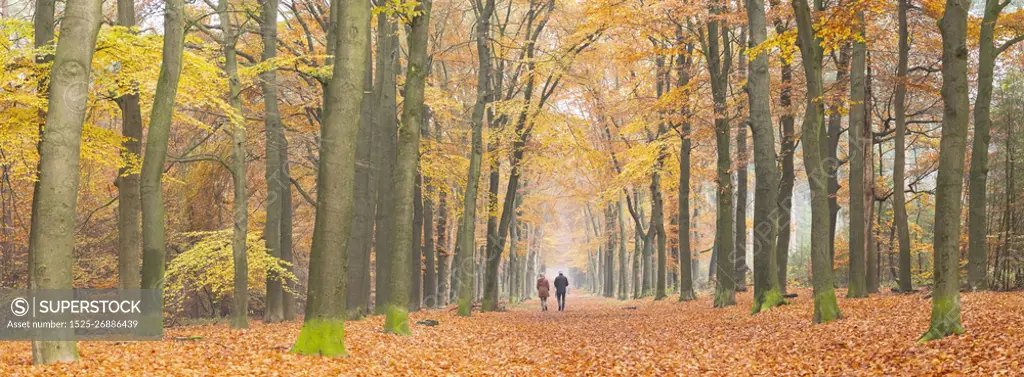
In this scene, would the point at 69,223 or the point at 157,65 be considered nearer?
the point at 69,223

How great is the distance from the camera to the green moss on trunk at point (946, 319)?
8.66m

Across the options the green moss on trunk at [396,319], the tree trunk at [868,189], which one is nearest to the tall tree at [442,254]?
the green moss on trunk at [396,319]

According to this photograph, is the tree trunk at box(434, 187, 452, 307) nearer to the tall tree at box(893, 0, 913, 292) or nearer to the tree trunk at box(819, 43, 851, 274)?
the tree trunk at box(819, 43, 851, 274)

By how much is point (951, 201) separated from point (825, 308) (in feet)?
12.9

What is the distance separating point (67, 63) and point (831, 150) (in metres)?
18.2

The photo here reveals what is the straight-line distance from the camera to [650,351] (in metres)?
11.3

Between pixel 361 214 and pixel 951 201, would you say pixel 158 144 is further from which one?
pixel 951 201

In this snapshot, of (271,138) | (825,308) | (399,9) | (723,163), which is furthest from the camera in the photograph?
(723,163)

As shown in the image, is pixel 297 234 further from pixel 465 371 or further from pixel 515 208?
pixel 465 371

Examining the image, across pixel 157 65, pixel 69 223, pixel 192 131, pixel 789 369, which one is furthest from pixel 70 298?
pixel 192 131

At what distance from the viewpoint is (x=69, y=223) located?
7.29 metres

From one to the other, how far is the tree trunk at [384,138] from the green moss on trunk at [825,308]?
959 centimetres

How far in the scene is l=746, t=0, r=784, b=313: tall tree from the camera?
16047 millimetres

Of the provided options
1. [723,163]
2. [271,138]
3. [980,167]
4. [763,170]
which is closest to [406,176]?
[271,138]
